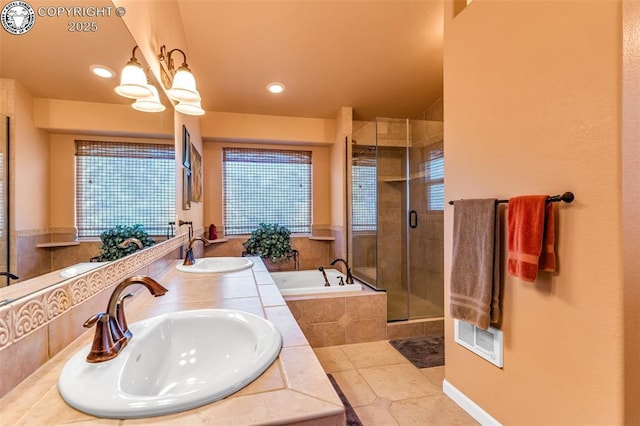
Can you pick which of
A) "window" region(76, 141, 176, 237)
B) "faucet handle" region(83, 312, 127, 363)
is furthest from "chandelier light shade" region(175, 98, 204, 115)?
"faucet handle" region(83, 312, 127, 363)

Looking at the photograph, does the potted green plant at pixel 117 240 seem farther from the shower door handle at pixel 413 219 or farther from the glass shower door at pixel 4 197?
the shower door handle at pixel 413 219

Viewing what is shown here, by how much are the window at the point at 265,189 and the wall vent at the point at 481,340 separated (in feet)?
8.54

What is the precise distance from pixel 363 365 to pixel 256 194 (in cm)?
256

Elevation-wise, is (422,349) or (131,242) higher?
(131,242)

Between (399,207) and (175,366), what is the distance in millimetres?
3002

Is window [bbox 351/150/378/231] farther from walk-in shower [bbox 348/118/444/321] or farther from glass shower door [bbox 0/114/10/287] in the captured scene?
glass shower door [bbox 0/114/10/287]

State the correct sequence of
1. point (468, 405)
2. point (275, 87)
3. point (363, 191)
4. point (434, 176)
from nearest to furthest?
point (468, 405) < point (275, 87) < point (434, 176) < point (363, 191)

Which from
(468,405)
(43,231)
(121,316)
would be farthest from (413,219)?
(43,231)

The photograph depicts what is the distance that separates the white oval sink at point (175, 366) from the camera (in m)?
0.53

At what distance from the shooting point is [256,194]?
3908mm

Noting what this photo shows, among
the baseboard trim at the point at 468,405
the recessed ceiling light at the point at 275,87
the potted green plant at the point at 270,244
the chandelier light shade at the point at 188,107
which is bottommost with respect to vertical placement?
the baseboard trim at the point at 468,405

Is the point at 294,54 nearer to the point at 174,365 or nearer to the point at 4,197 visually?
the point at 4,197

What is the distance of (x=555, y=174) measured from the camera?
118cm

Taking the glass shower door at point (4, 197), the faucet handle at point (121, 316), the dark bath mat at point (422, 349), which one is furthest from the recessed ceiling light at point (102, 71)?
the dark bath mat at point (422, 349)
